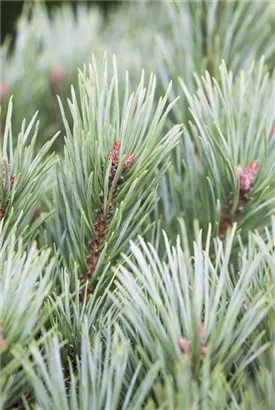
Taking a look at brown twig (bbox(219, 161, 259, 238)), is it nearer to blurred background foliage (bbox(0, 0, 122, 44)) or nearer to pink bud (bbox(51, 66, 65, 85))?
pink bud (bbox(51, 66, 65, 85))

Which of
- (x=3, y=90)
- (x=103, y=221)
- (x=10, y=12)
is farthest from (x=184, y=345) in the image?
(x=10, y=12)

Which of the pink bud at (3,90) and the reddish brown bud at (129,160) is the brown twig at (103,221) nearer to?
the reddish brown bud at (129,160)

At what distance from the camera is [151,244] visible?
0.36 m

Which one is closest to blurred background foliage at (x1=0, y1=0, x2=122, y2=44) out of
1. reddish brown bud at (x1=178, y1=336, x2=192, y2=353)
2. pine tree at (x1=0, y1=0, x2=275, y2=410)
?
pine tree at (x1=0, y1=0, x2=275, y2=410)

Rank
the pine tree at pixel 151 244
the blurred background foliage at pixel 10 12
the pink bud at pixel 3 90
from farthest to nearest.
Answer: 1. the blurred background foliage at pixel 10 12
2. the pink bud at pixel 3 90
3. the pine tree at pixel 151 244

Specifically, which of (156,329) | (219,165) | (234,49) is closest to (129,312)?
(156,329)

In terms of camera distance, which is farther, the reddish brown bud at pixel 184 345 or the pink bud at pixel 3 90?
the pink bud at pixel 3 90

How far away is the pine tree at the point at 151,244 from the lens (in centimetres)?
26

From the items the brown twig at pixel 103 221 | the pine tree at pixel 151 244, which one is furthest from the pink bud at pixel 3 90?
the brown twig at pixel 103 221

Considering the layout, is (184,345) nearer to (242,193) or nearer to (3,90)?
(242,193)

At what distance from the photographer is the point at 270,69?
527mm

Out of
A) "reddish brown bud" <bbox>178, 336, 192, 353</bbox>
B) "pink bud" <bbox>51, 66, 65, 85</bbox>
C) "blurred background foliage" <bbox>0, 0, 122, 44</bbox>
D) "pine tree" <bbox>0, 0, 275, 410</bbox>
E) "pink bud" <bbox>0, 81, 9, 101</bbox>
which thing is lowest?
"reddish brown bud" <bbox>178, 336, 192, 353</bbox>

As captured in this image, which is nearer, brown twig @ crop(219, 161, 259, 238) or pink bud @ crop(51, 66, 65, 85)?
brown twig @ crop(219, 161, 259, 238)

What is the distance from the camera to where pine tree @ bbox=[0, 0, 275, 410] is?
0.85 ft
